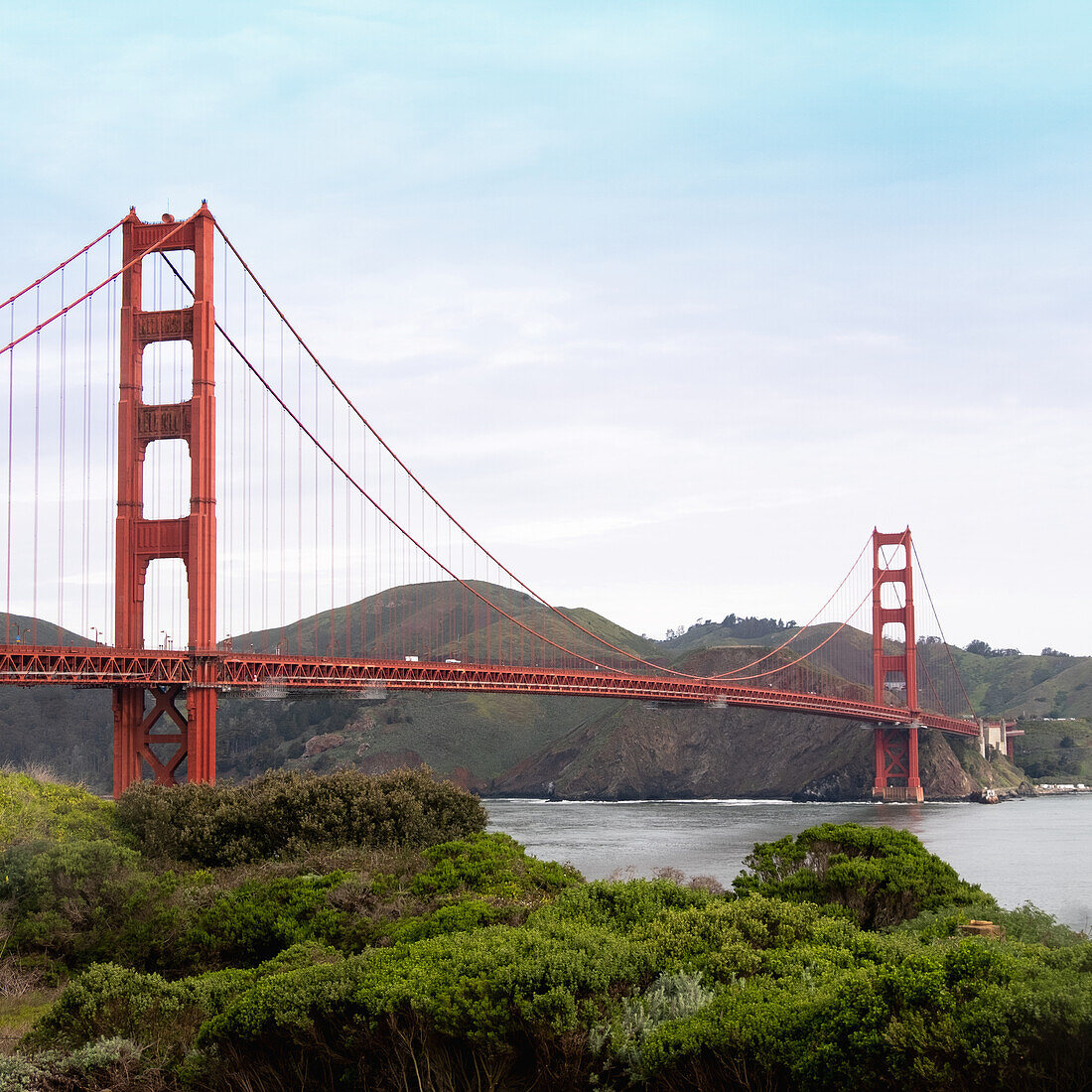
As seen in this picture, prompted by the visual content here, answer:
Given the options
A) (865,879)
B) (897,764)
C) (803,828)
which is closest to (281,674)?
(865,879)

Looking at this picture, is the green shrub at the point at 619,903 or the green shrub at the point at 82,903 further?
the green shrub at the point at 82,903

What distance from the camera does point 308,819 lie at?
69.8 feet

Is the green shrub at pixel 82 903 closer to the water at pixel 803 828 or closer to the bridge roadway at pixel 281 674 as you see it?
the bridge roadway at pixel 281 674

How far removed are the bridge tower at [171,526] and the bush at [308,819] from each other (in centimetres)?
1087

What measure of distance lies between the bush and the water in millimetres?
4866

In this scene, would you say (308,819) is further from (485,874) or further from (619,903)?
(619,903)

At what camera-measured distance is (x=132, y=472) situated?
34.6 metres

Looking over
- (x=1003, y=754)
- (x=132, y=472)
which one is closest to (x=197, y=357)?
(x=132, y=472)

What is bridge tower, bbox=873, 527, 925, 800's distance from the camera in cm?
7900

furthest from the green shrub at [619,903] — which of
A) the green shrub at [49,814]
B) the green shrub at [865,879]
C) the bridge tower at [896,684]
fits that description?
the bridge tower at [896,684]

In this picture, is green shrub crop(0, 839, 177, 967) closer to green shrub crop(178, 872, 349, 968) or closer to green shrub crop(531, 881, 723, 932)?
green shrub crop(178, 872, 349, 968)

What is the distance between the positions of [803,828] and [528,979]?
44305 millimetres

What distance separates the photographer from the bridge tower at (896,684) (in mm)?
79000

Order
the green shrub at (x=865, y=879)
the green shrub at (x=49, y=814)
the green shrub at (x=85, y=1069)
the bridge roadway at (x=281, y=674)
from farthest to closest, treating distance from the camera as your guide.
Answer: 1. the bridge roadway at (x=281, y=674)
2. the green shrub at (x=49, y=814)
3. the green shrub at (x=865, y=879)
4. the green shrub at (x=85, y=1069)
